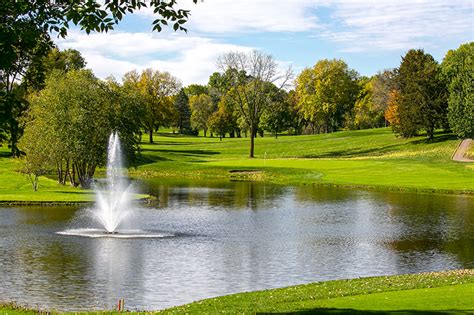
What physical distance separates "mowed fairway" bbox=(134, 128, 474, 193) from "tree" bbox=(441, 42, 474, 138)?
440cm

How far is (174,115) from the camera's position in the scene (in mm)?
140500

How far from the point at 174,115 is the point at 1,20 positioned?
417 ft

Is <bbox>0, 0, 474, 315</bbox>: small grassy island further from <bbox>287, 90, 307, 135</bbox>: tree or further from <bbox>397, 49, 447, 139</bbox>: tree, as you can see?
<bbox>287, 90, 307, 135</bbox>: tree

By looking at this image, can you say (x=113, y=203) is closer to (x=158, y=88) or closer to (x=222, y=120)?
(x=158, y=88)

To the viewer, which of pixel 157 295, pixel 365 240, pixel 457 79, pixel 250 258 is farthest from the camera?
pixel 457 79

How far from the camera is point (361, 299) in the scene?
19375mm

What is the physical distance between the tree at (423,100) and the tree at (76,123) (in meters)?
60.7

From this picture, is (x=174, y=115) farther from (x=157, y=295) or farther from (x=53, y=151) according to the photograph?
(x=157, y=295)

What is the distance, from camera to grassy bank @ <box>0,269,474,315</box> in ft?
57.0

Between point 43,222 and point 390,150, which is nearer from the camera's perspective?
point 43,222

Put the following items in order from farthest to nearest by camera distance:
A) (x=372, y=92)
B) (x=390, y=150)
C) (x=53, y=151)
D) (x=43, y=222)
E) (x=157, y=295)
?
1. (x=372, y=92)
2. (x=390, y=150)
3. (x=53, y=151)
4. (x=43, y=222)
5. (x=157, y=295)

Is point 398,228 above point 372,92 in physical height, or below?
below

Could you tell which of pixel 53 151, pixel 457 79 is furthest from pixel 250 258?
pixel 457 79

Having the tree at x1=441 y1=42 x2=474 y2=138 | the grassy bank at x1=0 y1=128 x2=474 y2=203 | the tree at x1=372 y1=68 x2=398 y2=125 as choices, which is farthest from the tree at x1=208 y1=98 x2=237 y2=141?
the tree at x1=441 y1=42 x2=474 y2=138
